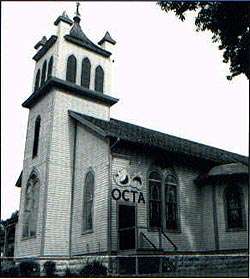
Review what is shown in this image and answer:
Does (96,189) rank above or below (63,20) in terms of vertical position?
below

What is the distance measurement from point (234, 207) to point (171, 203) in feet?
10.6

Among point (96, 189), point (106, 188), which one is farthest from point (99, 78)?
point (106, 188)

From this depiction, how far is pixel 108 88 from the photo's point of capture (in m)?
25.1

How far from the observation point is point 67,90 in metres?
22.8

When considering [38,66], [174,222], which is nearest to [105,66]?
[38,66]

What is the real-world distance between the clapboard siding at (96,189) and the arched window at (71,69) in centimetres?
352

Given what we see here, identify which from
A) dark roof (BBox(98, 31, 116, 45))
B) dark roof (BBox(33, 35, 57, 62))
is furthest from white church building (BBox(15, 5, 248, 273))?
dark roof (BBox(98, 31, 116, 45))

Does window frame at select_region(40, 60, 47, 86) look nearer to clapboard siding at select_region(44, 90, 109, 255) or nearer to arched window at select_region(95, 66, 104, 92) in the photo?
clapboard siding at select_region(44, 90, 109, 255)

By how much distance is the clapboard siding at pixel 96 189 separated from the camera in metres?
18.1

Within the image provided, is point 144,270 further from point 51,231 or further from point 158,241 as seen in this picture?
point 51,231

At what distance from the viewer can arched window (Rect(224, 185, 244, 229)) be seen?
20.3 metres

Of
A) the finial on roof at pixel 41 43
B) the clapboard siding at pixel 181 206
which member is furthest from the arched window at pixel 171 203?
the finial on roof at pixel 41 43

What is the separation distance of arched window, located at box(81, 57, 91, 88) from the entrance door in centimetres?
881

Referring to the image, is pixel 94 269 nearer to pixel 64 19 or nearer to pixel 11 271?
pixel 11 271
